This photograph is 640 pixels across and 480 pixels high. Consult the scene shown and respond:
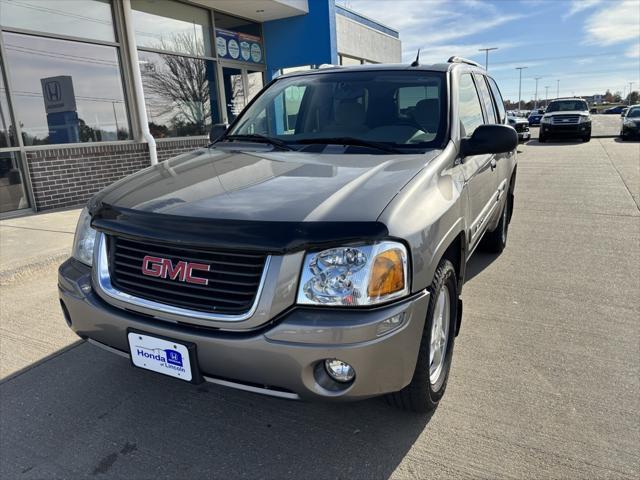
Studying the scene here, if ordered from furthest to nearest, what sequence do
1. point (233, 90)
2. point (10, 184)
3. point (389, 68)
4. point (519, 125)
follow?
point (519, 125) → point (233, 90) → point (10, 184) → point (389, 68)

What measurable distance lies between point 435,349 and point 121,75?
8.29 metres

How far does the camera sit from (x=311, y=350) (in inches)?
73.0

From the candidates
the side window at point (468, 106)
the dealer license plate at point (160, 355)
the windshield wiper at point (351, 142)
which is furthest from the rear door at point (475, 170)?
the dealer license plate at point (160, 355)

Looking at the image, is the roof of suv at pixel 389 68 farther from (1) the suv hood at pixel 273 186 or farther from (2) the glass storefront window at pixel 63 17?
Result: (2) the glass storefront window at pixel 63 17

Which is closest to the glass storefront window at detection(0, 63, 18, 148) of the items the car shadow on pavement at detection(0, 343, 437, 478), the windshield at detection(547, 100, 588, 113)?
the car shadow on pavement at detection(0, 343, 437, 478)

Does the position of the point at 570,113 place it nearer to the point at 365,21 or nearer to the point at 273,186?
the point at 365,21

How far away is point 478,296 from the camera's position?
418 cm

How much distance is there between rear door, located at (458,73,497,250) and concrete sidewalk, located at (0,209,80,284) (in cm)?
406

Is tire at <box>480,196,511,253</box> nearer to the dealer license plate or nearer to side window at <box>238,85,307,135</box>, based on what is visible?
side window at <box>238,85,307,135</box>

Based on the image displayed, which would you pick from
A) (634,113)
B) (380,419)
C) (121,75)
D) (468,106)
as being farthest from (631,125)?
(380,419)

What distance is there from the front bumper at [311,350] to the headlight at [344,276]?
47 mm

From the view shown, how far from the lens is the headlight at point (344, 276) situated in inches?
74.6

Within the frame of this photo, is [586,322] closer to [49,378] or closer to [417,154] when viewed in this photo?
[417,154]

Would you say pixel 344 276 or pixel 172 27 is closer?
pixel 344 276
